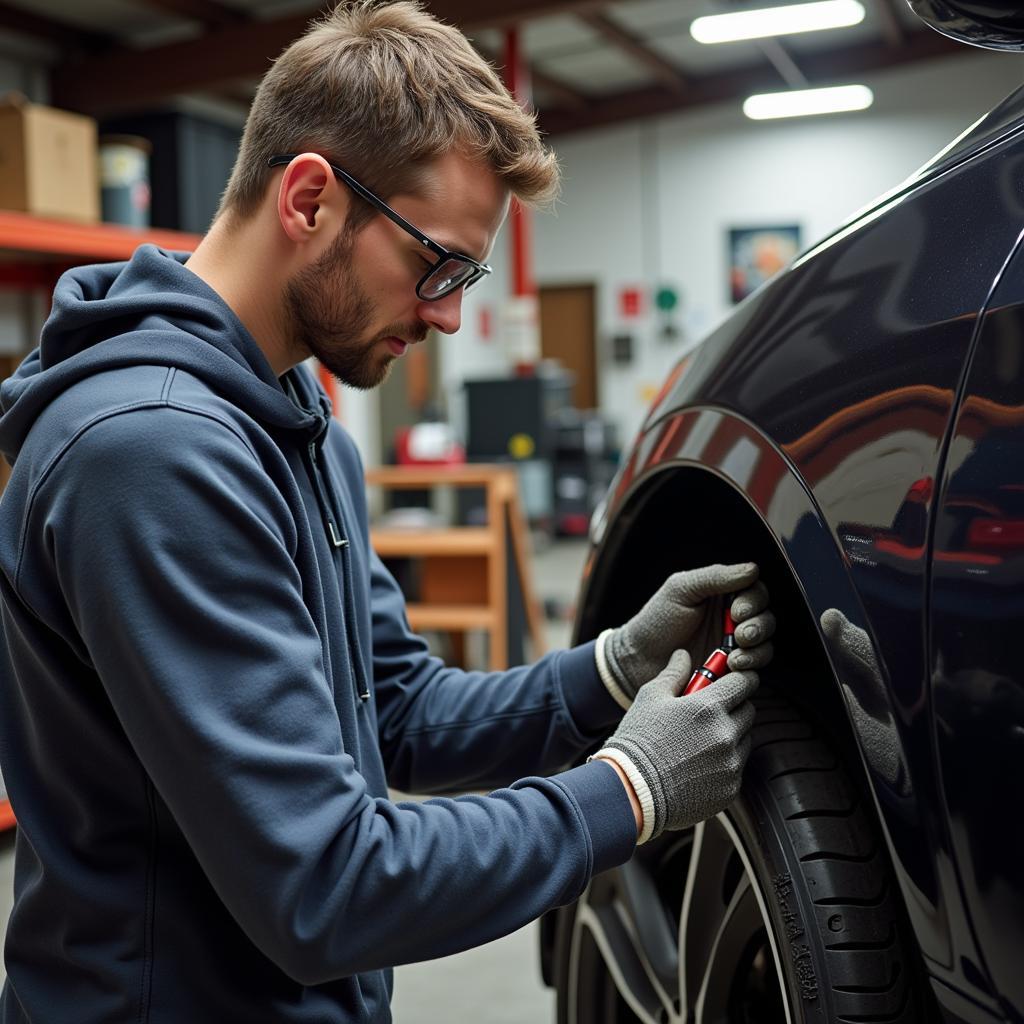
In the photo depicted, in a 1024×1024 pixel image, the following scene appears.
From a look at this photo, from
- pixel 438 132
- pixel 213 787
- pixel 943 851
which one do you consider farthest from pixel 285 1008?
pixel 438 132

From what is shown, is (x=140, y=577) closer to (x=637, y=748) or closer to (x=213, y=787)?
(x=213, y=787)

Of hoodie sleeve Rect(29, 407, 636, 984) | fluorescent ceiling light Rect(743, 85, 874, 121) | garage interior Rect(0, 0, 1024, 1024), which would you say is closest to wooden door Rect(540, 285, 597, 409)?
garage interior Rect(0, 0, 1024, 1024)

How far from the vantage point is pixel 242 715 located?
0.86 metres

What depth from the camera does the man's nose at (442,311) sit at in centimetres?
114

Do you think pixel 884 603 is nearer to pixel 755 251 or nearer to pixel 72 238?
pixel 72 238

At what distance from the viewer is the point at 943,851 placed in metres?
0.80

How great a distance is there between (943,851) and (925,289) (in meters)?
0.40

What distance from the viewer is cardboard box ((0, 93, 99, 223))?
3820 millimetres

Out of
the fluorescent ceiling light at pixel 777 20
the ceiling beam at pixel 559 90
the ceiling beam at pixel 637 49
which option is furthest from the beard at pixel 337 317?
the ceiling beam at pixel 559 90

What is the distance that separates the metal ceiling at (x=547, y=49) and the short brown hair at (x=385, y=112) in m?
5.87

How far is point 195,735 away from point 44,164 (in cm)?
353

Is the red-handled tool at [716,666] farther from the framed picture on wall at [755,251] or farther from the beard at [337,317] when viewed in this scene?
the framed picture on wall at [755,251]

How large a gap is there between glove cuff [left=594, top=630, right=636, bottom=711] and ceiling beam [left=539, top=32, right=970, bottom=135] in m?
10.8

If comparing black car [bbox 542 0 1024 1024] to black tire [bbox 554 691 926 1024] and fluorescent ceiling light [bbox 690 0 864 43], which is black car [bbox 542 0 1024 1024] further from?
fluorescent ceiling light [bbox 690 0 864 43]
